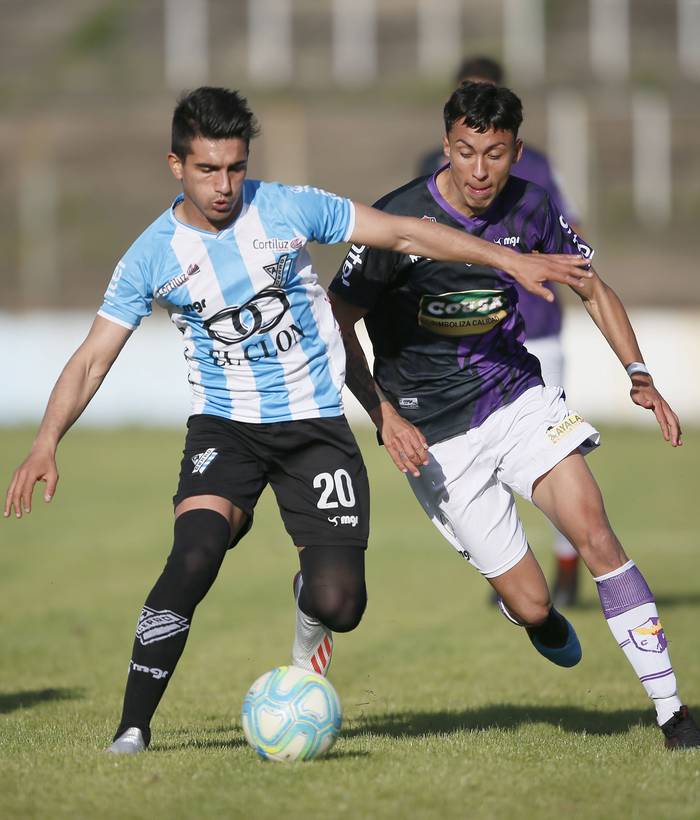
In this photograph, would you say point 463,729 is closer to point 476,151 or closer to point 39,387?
point 476,151

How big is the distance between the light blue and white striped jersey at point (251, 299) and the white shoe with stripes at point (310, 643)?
993 millimetres

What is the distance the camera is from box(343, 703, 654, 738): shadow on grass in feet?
20.9

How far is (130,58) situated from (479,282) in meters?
31.0

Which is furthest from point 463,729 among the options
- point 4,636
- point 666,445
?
point 666,445

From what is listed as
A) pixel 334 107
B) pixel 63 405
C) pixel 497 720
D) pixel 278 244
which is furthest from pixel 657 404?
pixel 334 107

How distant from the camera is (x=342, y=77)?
3362 cm

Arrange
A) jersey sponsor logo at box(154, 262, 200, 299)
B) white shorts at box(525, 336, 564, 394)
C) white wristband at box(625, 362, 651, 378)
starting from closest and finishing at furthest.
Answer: jersey sponsor logo at box(154, 262, 200, 299) < white wristband at box(625, 362, 651, 378) < white shorts at box(525, 336, 564, 394)

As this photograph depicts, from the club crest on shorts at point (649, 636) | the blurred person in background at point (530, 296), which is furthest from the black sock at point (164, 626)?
the blurred person in background at point (530, 296)

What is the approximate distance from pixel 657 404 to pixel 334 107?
2833 centimetres

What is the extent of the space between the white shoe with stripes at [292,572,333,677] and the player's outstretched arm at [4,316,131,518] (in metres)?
1.41

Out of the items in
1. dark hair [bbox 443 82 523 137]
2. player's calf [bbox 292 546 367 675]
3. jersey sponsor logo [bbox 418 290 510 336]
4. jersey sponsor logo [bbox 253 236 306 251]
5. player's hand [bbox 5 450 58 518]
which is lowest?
player's calf [bbox 292 546 367 675]

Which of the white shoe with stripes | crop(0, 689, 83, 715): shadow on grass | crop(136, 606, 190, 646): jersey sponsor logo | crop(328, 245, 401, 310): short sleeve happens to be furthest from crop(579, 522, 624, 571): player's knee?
crop(0, 689, 83, 715): shadow on grass

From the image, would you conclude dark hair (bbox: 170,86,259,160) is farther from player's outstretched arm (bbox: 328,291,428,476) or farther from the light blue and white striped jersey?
player's outstretched arm (bbox: 328,291,428,476)

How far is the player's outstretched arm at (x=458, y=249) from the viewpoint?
5340 millimetres
